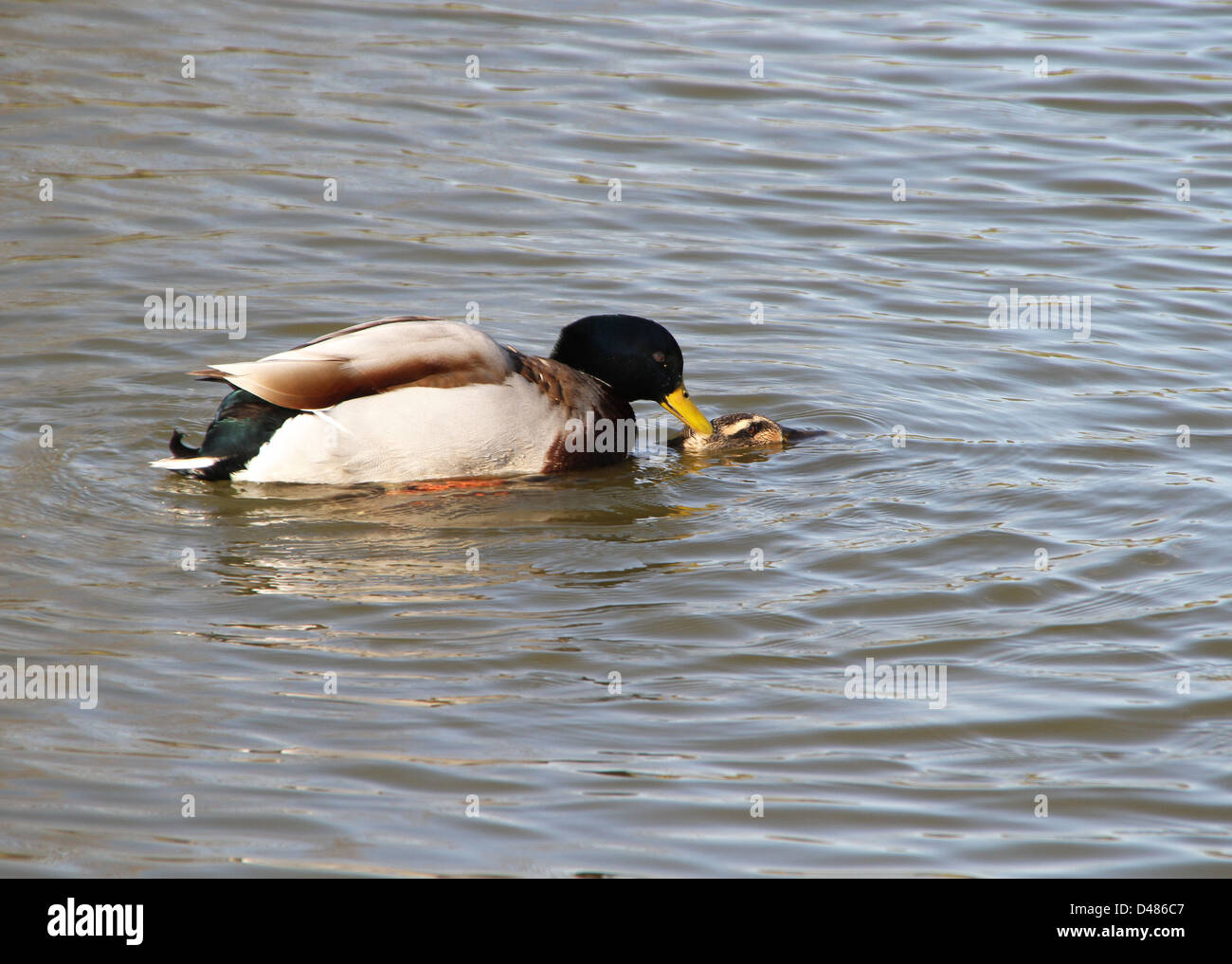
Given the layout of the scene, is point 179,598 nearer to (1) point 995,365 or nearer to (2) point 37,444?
(2) point 37,444

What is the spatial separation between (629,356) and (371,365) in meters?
1.42

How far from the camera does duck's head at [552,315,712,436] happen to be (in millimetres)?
8023

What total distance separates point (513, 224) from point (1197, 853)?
7.24 metres

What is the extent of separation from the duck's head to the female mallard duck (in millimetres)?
524

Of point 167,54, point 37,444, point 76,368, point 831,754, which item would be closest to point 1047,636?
point 831,754

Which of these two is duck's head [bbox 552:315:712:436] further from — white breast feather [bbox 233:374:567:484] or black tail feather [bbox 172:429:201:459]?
black tail feather [bbox 172:429:201:459]

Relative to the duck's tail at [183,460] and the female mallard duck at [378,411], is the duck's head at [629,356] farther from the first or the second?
the duck's tail at [183,460]

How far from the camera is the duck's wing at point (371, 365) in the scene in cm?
710

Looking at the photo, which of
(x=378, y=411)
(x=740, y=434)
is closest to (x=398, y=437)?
(x=378, y=411)

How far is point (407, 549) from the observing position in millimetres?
6680

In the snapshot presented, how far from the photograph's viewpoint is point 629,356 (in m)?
8.05

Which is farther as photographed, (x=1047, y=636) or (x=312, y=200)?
(x=312, y=200)

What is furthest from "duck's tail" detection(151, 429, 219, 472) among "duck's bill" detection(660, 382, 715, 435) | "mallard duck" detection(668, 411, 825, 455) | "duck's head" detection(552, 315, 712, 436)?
"mallard duck" detection(668, 411, 825, 455)

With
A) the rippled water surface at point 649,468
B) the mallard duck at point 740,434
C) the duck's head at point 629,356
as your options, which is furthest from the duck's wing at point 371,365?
the mallard duck at point 740,434
